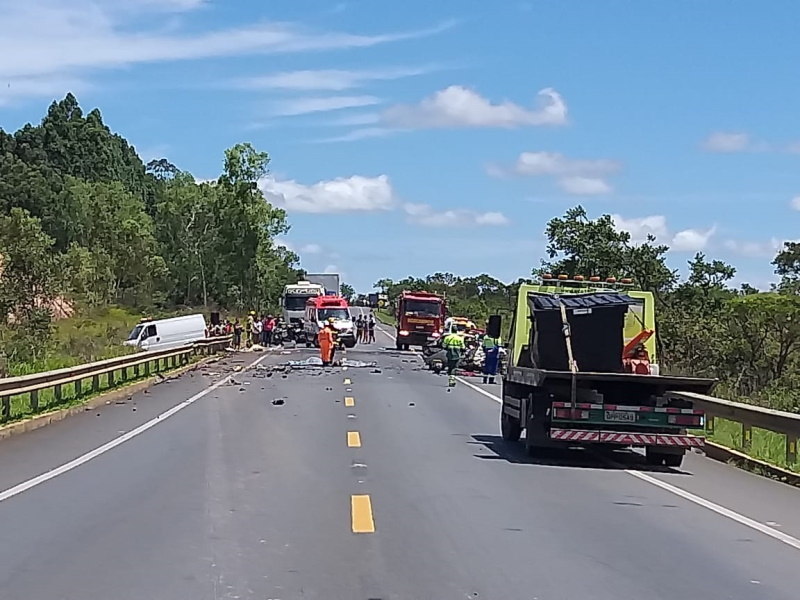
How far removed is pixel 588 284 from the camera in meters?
20.7

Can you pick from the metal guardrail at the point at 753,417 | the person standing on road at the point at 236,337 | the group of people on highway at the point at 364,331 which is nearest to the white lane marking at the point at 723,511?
the metal guardrail at the point at 753,417

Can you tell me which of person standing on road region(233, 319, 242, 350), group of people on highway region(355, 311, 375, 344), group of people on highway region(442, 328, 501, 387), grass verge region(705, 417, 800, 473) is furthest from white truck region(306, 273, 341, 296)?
grass verge region(705, 417, 800, 473)

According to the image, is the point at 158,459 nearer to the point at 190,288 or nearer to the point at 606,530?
the point at 606,530

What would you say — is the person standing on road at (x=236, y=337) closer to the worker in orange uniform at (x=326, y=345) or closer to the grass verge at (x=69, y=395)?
the worker in orange uniform at (x=326, y=345)

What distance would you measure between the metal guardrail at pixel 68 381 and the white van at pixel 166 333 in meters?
9.34

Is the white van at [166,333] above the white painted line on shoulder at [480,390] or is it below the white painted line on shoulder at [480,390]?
above

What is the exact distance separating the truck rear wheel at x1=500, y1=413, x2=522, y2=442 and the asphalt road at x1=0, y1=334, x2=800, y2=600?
0.58 metres

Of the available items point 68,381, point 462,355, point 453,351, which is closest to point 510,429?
point 68,381

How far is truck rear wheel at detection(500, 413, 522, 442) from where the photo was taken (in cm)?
1855

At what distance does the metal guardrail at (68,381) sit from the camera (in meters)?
19.8

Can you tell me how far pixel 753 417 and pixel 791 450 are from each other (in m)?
0.92

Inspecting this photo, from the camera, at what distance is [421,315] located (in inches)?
2427

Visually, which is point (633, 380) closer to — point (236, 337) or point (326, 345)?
point (326, 345)

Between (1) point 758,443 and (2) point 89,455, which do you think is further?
(1) point 758,443
